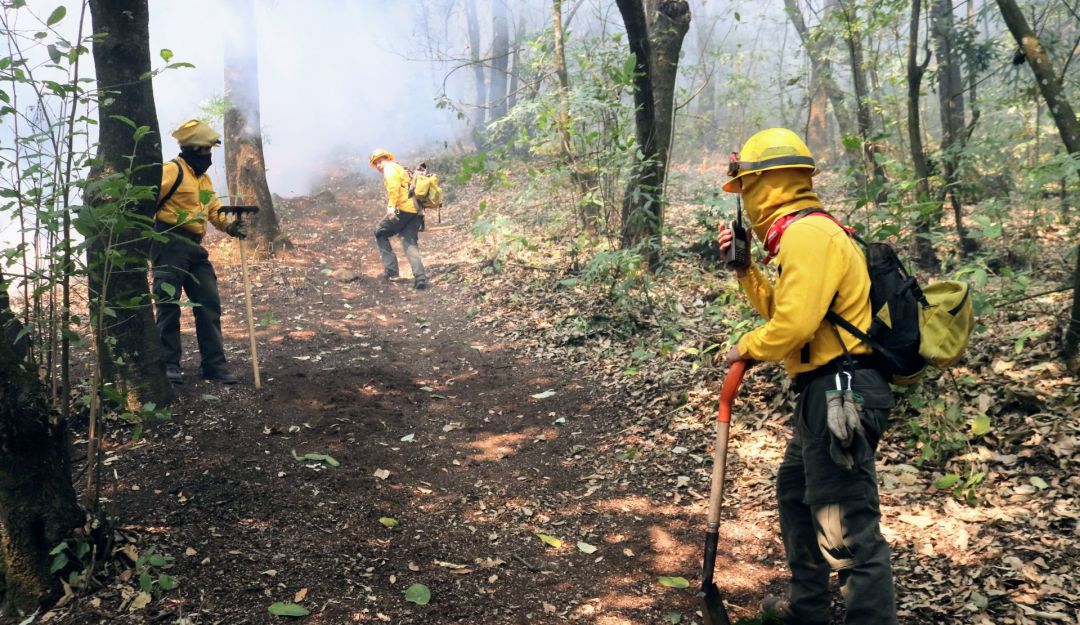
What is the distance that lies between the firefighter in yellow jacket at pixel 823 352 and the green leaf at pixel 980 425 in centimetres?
203

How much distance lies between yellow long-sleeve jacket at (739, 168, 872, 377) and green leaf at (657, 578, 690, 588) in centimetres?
137

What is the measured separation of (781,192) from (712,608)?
1787 mm

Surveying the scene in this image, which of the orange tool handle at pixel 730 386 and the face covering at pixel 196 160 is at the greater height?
the face covering at pixel 196 160

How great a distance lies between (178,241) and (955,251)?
7550mm

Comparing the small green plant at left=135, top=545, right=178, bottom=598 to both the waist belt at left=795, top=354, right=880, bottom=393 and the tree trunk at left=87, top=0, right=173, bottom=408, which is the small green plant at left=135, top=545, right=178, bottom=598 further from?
the waist belt at left=795, top=354, right=880, bottom=393

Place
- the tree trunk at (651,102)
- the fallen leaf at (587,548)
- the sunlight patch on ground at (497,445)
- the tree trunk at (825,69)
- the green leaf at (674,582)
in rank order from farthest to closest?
the tree trunk at (825,69)
the tree trunk at (651,102)
the sunlight patch on ground at (497,445)
the fallen leaf at (587,548)
the green leaf at (674,582)

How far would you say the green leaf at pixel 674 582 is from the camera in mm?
3643

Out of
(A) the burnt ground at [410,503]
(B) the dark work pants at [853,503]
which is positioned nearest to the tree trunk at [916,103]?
(A) the burnt ground at [410,503]

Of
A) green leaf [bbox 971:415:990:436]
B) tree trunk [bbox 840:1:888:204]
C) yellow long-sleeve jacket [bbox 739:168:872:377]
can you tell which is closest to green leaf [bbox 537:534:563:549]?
yellow long-sleeve jacket [bbox 739:168:872:377]

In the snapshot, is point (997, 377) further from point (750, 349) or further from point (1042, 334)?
point (750, 349)

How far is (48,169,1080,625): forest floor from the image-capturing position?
11.1 ft

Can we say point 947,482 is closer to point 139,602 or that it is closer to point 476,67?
point 139,602

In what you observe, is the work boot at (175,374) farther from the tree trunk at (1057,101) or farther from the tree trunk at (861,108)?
the tree trunk at (1057,101)

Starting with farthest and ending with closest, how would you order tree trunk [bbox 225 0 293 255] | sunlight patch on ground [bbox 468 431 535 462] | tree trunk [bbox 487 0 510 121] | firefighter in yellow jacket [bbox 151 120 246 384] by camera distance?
tree trunk [bbox 487 0 510 121], tree trunk [bbox 225 0 293 255], firefighter in yellow jacket [bbox 151 120 246 384], sunlight patch on ground [bbox 468 431 535 462]
